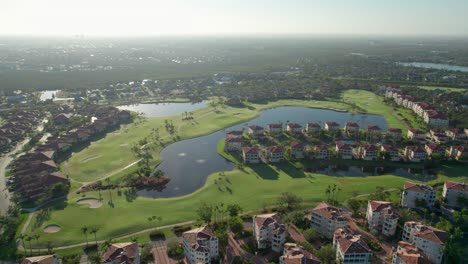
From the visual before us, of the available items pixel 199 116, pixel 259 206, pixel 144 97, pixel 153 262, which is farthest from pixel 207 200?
pixel 144 97

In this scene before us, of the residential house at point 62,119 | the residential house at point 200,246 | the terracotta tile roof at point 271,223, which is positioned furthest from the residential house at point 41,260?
the residential house at point 62,119

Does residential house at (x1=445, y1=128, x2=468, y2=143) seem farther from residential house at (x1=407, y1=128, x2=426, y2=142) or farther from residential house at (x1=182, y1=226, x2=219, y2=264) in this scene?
residential house at (x1=182, y1=226, x2=219, y2=264)

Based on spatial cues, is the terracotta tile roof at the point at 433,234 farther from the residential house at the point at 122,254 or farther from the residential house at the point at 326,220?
the residential house at the point at 122,254

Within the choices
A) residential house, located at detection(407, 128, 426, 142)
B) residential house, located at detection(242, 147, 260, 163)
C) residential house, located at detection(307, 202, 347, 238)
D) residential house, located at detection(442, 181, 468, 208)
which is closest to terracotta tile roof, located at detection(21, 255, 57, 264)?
residential house, located at detection(307, 202, 347, 238)

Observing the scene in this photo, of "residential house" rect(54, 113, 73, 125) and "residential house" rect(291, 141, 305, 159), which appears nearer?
"residential house" rect(291, 141, 305, 159)

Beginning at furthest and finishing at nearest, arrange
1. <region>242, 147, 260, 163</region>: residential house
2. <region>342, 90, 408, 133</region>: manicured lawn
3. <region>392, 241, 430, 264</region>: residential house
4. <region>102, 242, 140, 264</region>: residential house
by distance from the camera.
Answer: <region>342, 90, 408, 133</region>: manicured lawn, <region>242, 147, 260, 163</region>: residential house, <region>102, 242, 140, 264</region>: residential house, <region>392, 241, 430, 264</region>: residential house
